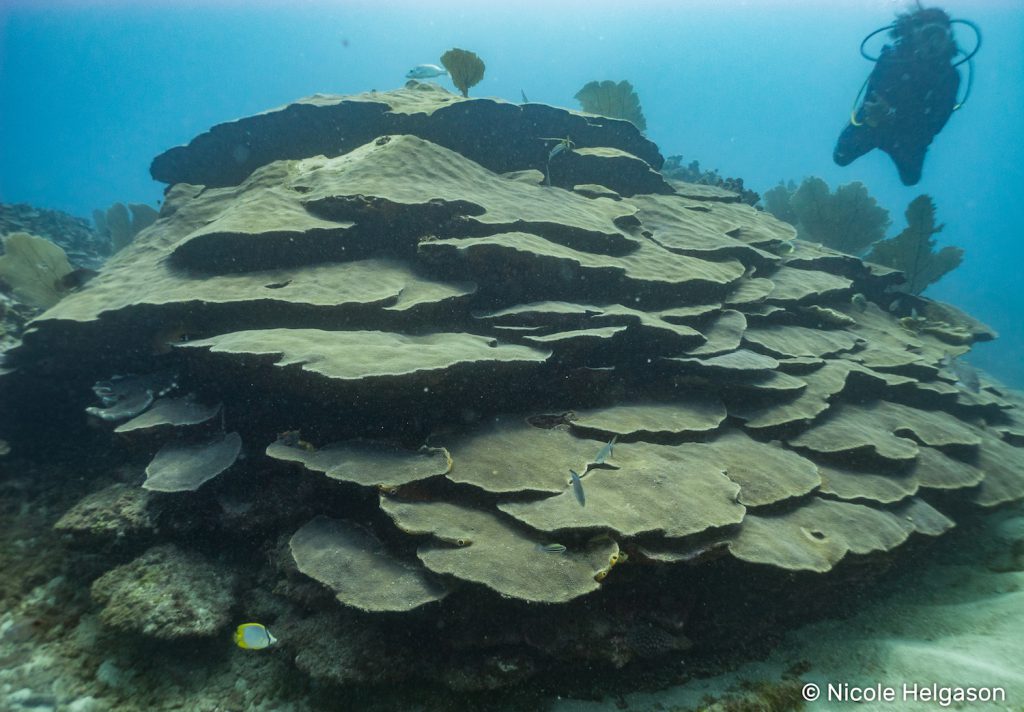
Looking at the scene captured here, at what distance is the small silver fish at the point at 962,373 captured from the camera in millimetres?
6736

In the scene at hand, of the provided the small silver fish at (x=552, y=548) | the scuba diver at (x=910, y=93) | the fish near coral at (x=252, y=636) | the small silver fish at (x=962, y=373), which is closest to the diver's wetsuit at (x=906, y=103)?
the scuba diver at (x=910, y=93)

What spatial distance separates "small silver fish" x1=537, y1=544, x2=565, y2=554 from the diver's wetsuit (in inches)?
478

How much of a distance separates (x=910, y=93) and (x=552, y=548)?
1282 centimetres

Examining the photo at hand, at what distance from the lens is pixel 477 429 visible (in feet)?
13.0

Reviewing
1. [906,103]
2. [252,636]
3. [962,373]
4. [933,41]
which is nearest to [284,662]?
[252,636]

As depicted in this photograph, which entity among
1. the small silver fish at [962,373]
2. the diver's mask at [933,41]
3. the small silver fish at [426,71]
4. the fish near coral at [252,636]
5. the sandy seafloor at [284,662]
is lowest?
the sandy seafloor at [284,662]

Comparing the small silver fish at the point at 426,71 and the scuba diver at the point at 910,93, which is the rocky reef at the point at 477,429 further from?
the scuba diver at the point at 910,93

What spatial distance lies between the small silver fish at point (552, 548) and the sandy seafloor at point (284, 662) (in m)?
0.88

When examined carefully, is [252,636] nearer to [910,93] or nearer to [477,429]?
[477,429]

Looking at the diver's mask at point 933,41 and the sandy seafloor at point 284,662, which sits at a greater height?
the diver's mask at point 933,41

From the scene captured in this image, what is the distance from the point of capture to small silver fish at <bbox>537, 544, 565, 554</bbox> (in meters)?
2.94

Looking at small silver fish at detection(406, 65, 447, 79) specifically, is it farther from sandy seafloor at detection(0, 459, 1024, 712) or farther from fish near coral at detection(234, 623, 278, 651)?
fish near coral at detection(234, 623, 278, 651)

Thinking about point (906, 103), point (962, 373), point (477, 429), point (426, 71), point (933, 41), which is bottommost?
point (962, 373)

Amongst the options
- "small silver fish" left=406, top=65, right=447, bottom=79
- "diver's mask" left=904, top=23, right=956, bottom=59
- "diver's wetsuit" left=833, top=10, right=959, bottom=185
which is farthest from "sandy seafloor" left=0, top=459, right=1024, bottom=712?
"diver's mask" left=904, top=23, right=956, bottom=59
